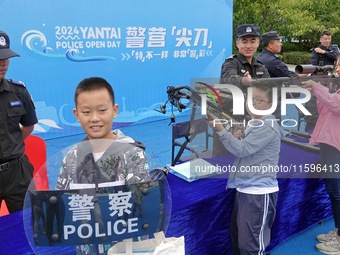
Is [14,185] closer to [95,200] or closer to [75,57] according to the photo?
[95,200]

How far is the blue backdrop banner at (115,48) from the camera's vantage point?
488 centimetres

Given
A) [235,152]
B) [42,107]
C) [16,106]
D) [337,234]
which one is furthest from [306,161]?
[42,107]

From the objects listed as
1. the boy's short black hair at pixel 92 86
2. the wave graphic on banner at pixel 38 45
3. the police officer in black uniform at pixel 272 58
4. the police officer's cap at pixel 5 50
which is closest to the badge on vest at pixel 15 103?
the police officer's cap at pixel 5 50

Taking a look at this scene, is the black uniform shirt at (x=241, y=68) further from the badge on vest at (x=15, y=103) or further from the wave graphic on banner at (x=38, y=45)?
the wave graphic on banner at (x=38, y=45)

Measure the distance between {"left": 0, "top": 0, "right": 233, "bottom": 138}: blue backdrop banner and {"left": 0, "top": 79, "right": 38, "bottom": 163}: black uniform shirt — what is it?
281 centimetres

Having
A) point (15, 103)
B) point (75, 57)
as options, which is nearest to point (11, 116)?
point (15, 103)

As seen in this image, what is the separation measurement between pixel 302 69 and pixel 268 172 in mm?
1005

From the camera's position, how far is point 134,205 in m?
0.88

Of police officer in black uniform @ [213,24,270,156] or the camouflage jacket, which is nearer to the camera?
the camouflage jacket

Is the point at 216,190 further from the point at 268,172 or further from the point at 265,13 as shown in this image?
the point at 265,13

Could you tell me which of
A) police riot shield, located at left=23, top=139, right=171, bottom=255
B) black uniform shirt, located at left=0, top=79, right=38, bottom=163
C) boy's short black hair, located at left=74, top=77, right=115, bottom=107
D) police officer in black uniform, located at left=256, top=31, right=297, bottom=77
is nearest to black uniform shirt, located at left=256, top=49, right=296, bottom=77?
police officer in black uniform, located at left=256, top=31, right=297, bottom=77

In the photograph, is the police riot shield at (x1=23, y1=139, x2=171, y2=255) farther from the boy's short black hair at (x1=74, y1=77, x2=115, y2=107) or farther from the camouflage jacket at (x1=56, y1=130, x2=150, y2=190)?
the boy's short black hair at (x1=74, y1=77, x2=115, y2=107)

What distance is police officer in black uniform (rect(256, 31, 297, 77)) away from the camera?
11.4ft

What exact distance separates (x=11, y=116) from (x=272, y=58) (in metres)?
2.46
